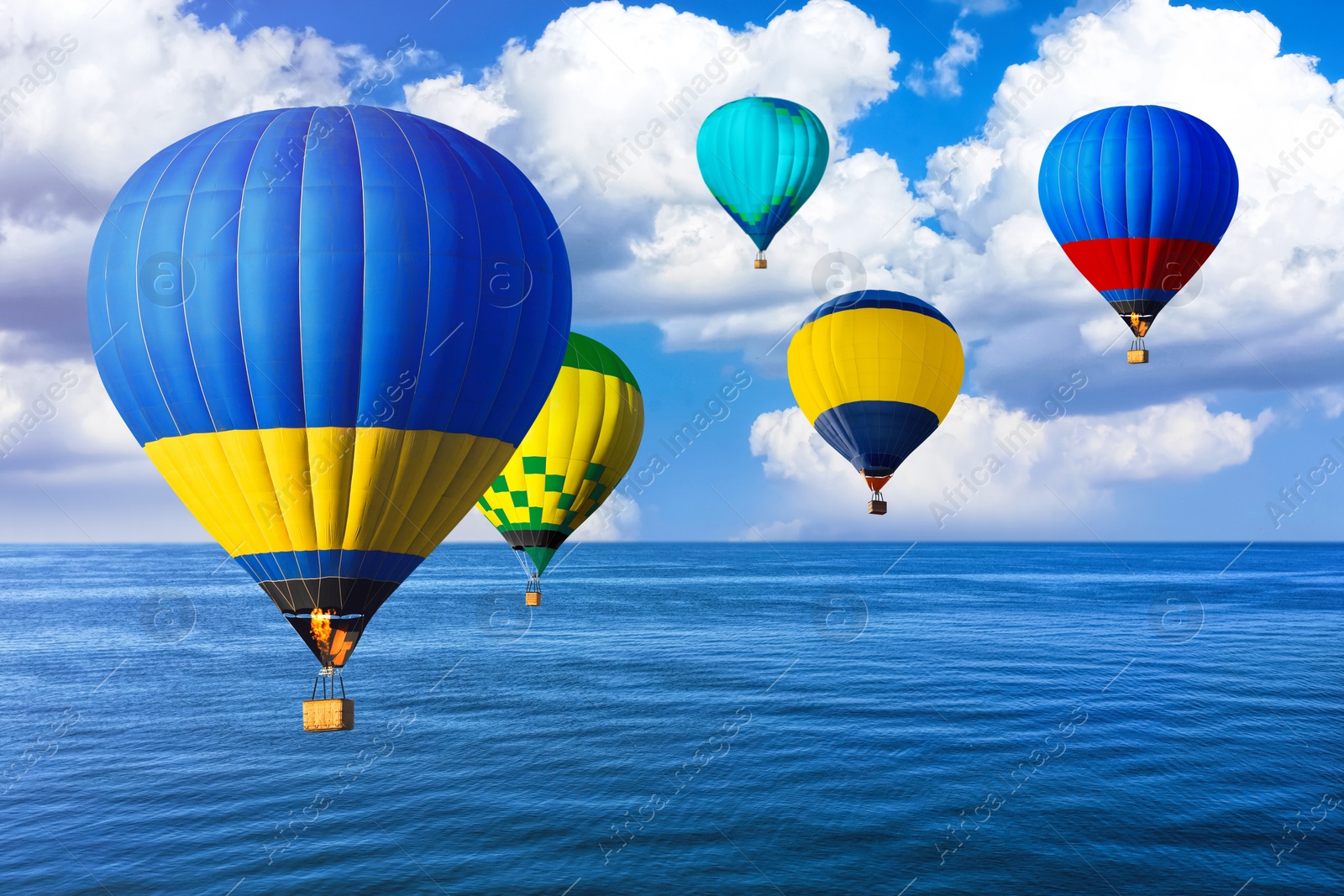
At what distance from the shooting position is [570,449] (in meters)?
34.4

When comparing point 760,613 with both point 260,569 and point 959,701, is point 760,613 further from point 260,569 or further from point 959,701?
point 260,569

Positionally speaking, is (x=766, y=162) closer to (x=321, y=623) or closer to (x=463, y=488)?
(x=463, y=488)

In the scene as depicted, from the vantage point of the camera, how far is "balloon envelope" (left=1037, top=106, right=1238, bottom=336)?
112 feet

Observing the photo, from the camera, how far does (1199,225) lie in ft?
113

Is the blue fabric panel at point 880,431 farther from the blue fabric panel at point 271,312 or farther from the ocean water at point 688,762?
the blue fabric panel at point 271,312

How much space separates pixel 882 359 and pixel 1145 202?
999 centimetres

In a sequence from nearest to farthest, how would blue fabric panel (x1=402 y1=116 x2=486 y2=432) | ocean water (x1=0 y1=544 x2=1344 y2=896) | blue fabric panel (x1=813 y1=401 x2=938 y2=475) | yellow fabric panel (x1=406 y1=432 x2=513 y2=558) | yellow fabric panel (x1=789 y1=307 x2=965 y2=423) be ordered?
1. blue fabric panel (x1=402 y1=116 x2=486 y2=432)
2. yellow fabric panel (x1=406 y1=432 x2=513 y2=558)
3. ocean water (x1=0 y1=544 x2=1344 y2=896)
4. blue fabric panel (x1=813 y1=401 x2=938 y2=475)
5. yellow fabric panel (x1=789 y1=307 x2=965 y2=423)

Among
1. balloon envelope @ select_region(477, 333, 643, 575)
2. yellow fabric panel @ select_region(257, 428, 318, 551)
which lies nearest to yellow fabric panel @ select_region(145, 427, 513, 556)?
yellow fabric panel @ select_region(257, 428, 318, 551)

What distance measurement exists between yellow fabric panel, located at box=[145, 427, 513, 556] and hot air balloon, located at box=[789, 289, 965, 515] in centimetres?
2188

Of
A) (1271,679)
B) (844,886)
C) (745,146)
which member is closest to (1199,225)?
(745,146)

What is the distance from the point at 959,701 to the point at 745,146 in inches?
1093

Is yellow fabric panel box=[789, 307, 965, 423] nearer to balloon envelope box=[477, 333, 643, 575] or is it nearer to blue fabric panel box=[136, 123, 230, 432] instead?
balloon envelope box=[477, 333, 643, 575]

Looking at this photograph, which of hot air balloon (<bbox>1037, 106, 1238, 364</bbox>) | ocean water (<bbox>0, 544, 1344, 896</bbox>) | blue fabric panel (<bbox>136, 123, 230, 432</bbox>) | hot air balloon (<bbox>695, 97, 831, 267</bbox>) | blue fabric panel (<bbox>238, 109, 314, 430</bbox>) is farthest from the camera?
hot air balloon (<bbox>695, 97, 831, 267</bbox>)

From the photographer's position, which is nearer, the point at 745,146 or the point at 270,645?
the point at 745,146
